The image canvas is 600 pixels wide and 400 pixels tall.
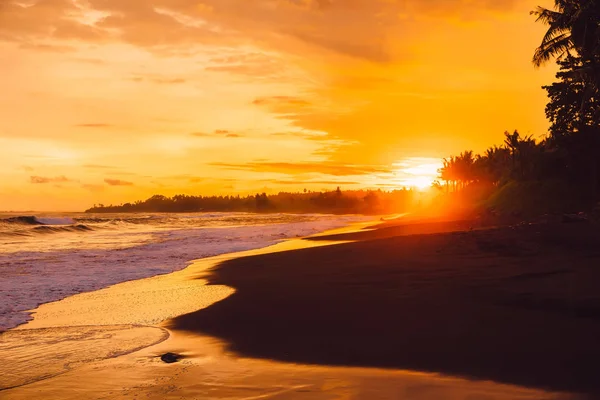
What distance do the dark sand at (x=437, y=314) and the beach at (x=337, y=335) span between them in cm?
3

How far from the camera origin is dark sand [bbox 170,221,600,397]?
5898 mm

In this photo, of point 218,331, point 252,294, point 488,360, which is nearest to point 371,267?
point 252,294

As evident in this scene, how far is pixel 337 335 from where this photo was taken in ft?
24.2

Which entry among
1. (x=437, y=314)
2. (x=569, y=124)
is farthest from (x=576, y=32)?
(x=437, y=314)

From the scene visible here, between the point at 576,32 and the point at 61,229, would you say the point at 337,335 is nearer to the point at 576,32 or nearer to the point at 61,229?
the point at 576,32

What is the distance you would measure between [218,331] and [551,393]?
488 centimetres

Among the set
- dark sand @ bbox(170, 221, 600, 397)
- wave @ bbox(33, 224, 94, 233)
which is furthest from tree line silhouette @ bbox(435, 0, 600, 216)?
wave @ bbox(33, 224, 94, 233)

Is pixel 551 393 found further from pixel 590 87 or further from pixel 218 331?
pixel 590 87

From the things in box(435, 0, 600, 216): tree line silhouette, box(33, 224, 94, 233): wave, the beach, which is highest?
box(435, 0, 600, 216): tree line silhouette

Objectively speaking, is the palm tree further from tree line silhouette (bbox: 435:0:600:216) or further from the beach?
the beach

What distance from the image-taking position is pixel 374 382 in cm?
541

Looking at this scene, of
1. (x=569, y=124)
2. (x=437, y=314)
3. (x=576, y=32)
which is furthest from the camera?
(x=569, y=124)

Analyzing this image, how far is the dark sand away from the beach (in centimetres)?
3

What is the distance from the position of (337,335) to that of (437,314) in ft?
5.92
